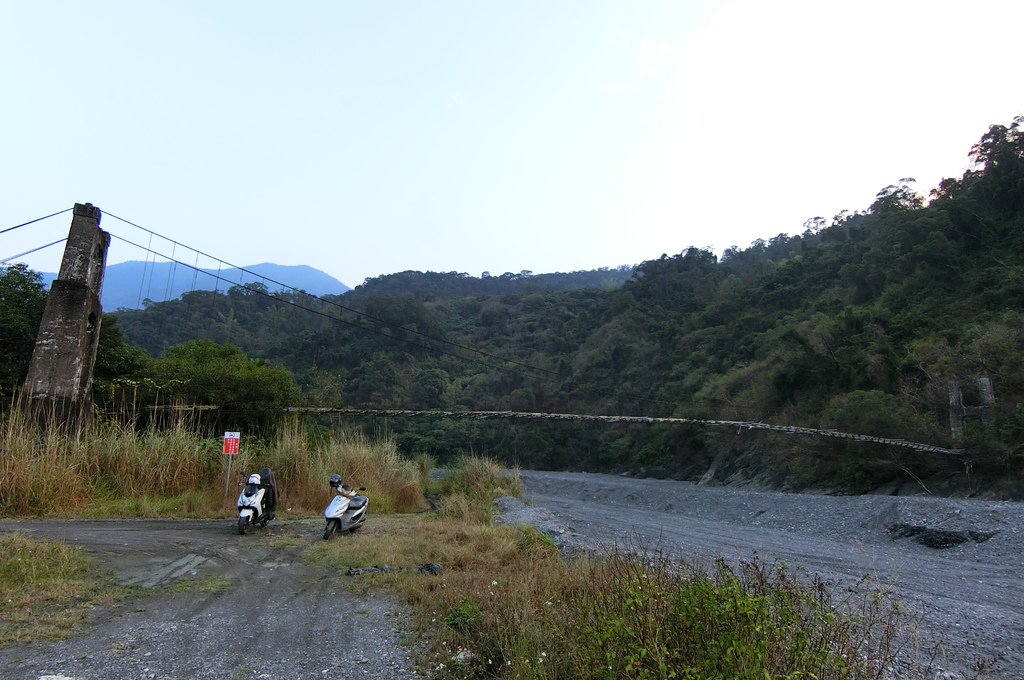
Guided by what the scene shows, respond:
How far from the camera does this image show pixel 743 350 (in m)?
36.2

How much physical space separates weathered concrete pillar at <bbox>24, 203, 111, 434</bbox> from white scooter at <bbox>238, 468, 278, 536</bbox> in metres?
3.62

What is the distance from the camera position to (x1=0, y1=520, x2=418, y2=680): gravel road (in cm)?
308

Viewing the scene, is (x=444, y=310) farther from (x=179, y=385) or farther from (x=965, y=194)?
(x=179, y=385)

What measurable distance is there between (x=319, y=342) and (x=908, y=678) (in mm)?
46329

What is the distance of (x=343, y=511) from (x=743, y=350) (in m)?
32.4

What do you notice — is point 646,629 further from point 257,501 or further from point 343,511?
point 257,501

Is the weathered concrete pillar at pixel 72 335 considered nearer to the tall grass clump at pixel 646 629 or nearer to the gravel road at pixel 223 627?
the gravel road at pixel 223 627

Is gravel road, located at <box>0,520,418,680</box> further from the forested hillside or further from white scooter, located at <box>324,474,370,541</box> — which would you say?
the forested hillside

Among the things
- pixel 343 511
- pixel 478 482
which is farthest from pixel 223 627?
pixel 478 482

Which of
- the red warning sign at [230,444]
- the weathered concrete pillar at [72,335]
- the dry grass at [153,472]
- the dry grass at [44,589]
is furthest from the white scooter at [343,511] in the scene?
the weathered concrete pillar at [72,335]

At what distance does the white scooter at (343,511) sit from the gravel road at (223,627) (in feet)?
3.59

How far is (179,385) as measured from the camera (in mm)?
13180

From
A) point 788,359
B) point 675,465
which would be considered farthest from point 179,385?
point 675,465

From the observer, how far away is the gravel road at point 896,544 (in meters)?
4.74
